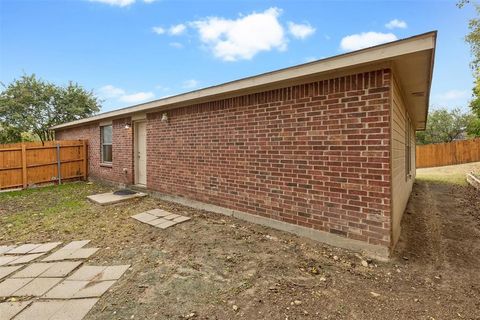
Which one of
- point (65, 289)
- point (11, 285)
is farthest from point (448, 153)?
point (11, 285)

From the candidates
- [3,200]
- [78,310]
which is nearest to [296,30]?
[78,310]

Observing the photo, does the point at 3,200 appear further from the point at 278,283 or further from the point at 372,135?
the point at 372,135

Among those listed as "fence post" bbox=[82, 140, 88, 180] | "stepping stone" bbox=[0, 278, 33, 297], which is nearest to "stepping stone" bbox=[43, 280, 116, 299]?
"stepping stone" bbox=[0, 278, 33, 297]

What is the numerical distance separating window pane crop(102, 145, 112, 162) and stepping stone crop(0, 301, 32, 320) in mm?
7861

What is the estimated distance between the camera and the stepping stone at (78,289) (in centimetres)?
254

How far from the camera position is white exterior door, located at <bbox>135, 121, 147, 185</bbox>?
7867 mm

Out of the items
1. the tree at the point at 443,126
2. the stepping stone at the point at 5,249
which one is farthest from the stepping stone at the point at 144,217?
the tree at the point at 443,126

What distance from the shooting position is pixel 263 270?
297 centimetres

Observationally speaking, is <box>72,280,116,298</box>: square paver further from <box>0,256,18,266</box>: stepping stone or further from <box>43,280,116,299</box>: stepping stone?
<box>0,256,18,266</box>: stepping stone

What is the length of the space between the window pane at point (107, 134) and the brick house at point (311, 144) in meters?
4.08

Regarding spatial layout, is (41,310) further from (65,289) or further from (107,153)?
(107,153)

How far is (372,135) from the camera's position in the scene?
129 inches

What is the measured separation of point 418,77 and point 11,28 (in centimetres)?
1301

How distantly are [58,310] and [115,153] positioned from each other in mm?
7410
